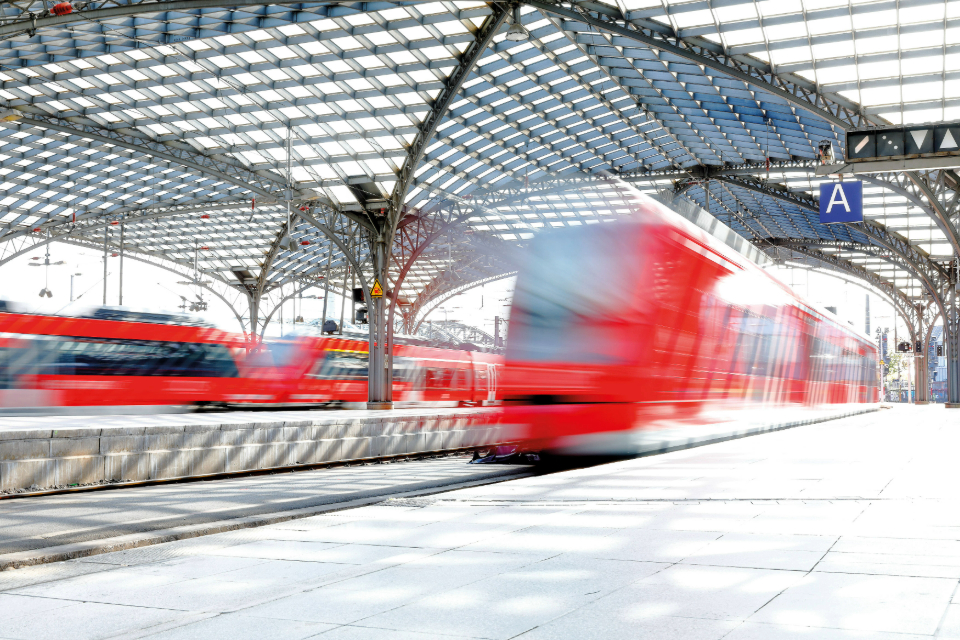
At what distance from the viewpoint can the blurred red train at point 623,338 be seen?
456 inches

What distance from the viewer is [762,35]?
73.9 feet

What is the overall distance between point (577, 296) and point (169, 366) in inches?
636

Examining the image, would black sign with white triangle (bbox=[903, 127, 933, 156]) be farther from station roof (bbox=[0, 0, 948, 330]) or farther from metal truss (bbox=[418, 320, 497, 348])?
metal truss (bbox=[418, 320, 497, 348])

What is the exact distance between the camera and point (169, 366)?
24625 millimetres

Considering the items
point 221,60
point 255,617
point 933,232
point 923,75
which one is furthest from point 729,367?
point 933,232

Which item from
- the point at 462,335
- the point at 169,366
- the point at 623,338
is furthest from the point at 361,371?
the point at 623,338

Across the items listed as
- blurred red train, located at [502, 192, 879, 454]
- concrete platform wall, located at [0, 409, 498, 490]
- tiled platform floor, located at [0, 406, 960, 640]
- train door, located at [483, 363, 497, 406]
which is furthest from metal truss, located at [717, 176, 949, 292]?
tiled platform floor, located at [0, 406, 960, 640]

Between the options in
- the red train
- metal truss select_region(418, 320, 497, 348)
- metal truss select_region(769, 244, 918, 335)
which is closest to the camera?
the red train

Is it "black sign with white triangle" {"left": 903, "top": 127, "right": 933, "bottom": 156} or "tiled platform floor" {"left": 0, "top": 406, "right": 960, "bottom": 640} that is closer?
"tiled platform floor" {"left": 0, "top": 406, "right": 960, "bottom": 640}

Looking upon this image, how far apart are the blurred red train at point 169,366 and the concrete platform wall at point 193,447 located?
267 inches

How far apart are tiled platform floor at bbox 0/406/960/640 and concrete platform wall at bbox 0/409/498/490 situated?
5622 mm

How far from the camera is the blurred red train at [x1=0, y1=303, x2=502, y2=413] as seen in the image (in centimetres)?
2152

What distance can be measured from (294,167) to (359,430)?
56.4ft

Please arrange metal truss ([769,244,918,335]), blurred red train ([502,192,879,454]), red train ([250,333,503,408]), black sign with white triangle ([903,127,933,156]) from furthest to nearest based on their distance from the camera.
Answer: metal truss ([769,244,918,335]), red train ([250,333,503,408]), black sign with white triangle ([903,127,933,156]), blurred red train ([502,192,879,454])
